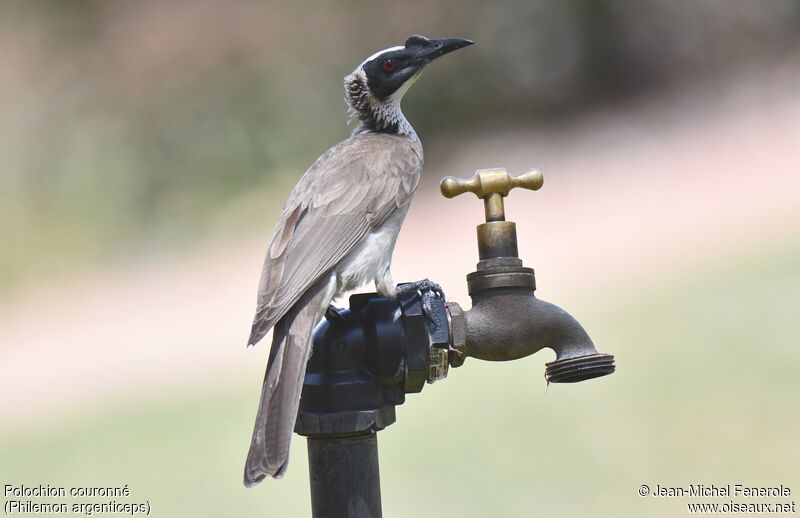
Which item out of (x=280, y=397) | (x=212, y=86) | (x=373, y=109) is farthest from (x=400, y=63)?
(x=212, y=86)

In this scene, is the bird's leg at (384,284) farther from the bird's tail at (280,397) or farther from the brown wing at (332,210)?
the bird's tail at (280,397)

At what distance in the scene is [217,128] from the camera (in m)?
6.92

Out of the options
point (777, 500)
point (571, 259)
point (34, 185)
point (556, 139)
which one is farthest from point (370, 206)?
point (556, 139)

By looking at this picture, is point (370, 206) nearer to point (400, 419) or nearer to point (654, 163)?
point (400, 419)

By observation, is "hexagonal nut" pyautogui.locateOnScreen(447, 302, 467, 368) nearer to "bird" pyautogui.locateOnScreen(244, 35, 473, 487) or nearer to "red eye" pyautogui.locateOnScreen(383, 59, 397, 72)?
"bird" pyautogui.locateOnScreen(244, 35, 473, 487)

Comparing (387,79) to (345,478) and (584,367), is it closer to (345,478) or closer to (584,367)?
(584,367)

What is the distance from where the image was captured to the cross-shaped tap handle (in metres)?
2.20

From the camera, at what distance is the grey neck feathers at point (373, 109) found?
3.06 metres

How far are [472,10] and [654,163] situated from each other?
177 cm

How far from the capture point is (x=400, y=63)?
300cm

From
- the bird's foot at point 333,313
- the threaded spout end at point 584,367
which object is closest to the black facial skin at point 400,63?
the bird's foot at point 333,313

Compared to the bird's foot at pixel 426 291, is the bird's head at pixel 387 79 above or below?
above

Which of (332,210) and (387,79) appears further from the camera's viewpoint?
(387,79)

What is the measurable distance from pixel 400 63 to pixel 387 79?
62 mm
